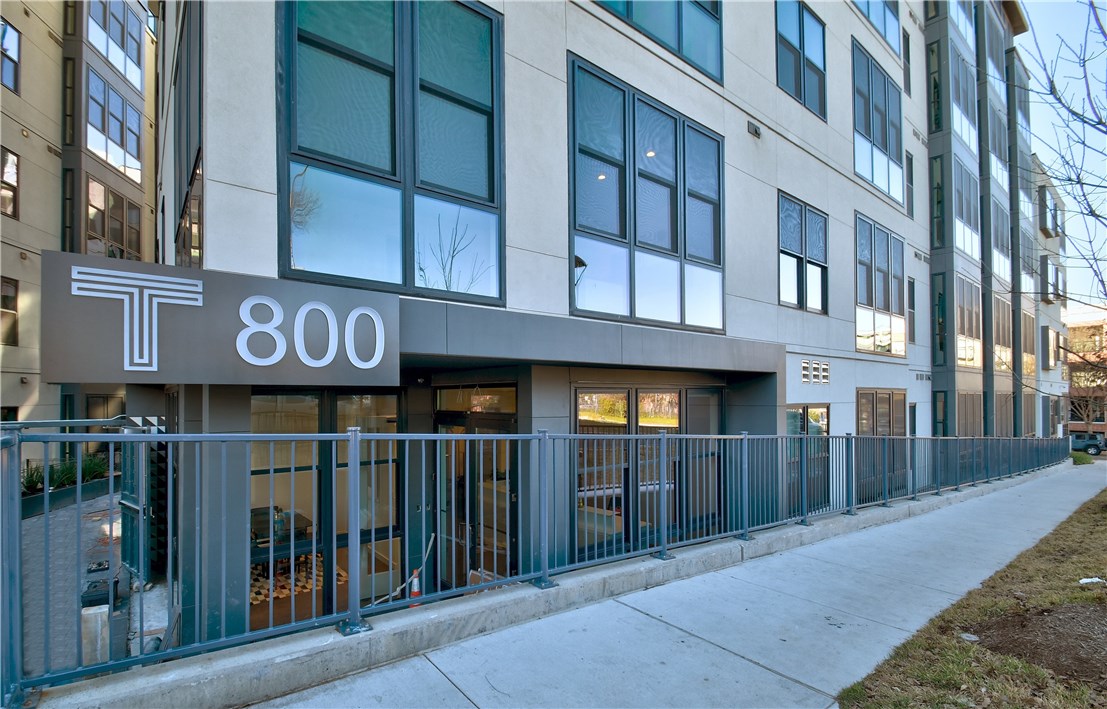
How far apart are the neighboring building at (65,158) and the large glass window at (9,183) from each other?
0.09ft

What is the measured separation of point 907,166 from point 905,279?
3.63 meters

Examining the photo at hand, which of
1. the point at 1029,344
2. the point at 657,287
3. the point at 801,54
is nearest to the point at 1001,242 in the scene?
the point at 1029,344

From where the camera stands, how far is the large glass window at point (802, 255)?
10336 millimetres

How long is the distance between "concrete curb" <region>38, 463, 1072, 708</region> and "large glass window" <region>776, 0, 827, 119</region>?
9266 millimetres

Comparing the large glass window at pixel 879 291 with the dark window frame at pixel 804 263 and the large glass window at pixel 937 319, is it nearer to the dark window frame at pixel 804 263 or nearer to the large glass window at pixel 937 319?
the dark window frame at pixel 804 263

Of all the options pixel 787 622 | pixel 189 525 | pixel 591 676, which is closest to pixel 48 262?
pixel 189 525

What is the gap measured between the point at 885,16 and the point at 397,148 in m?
15.4

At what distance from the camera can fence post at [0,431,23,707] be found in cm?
266

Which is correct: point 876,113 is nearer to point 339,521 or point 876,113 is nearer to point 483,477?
point 483,477

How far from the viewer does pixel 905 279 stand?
598 inches

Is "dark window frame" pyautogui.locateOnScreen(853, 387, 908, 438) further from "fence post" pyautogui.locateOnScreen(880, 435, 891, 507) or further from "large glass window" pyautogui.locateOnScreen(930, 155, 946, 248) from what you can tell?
"large glass window" pyautogui.locateOnScreen(930, 155, 946, 248)

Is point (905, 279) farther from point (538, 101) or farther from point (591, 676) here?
point (591, 676)

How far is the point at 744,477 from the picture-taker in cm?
670

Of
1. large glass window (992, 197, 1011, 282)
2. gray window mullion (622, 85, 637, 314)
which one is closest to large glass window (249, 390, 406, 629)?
gray window mullion (622, 85, 637, 314)
